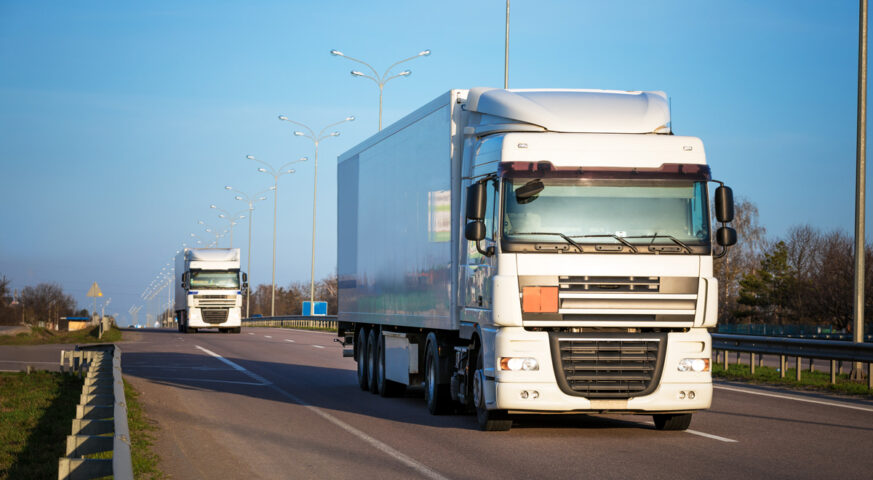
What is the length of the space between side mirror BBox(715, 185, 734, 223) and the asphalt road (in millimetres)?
2335

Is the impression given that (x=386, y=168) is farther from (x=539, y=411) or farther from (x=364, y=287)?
(x=539, y=411)

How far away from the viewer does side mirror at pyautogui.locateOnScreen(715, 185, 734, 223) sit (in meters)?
11.7

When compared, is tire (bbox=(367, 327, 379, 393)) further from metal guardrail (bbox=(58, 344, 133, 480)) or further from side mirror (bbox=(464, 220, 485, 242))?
side mirror (bbox=(464, 220, 485, 242))

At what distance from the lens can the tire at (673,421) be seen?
12430 millimetres

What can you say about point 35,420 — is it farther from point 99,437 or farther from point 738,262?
point 738,262

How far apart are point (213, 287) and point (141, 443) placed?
40114mm

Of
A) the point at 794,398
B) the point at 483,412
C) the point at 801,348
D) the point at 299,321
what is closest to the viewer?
the point at 483,412

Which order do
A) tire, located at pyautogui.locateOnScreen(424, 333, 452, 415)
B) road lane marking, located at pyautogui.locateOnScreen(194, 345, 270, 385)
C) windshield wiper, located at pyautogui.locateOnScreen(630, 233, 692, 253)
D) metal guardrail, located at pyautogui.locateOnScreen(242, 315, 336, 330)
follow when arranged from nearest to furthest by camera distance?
windshield wiper, located at pyautogui.locateOnScreen(630, 233, 692, 253) → tire, located at pyautogui.locateOnScreen(424, 333, 452, 415) → road lane marking, located at pyautogui.locateOnScreen(194, 345, 270, 385) → metal guardrail, located at pyautogui.locateOnScreen(242, 315, 336, 330)

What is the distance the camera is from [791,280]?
84.8 metres

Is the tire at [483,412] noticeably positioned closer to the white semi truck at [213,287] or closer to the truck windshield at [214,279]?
the white semi truck at [213,287]

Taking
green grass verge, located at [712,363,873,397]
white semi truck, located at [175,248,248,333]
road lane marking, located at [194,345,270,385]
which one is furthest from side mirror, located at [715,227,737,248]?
white semi truck, located at [175,248,248,333]

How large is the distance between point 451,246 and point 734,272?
85728mm

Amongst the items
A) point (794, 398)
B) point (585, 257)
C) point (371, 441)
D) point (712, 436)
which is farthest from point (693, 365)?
point (794, 398)

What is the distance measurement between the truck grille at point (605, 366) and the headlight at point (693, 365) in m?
0.25
